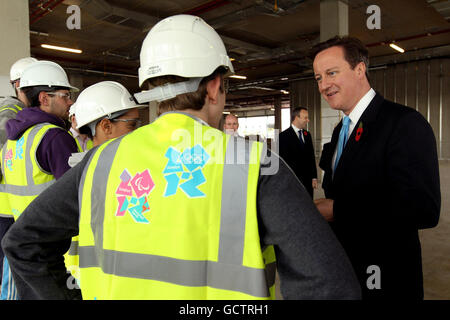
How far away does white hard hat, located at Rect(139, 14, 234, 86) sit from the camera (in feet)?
3.89

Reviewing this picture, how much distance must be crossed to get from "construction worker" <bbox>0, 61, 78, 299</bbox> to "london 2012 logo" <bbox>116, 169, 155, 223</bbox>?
1351 millimetres

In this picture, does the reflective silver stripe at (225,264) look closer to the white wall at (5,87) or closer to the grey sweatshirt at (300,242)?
the grey sweatshirt at (300,242)

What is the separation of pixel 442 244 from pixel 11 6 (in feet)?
25.7

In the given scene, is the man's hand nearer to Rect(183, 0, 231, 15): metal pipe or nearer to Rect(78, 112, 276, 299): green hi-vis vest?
Rect(78, 112, 276, 299): green hi-vis vest

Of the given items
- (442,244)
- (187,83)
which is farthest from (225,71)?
(442,244)

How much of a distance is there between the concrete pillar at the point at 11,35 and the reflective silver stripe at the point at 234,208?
4797mm

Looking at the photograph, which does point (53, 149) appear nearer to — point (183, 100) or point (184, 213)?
point (183, 100)

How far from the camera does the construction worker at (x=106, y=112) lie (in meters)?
2.45

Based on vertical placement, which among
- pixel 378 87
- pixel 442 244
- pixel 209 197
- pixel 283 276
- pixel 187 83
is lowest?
pixel 442 244

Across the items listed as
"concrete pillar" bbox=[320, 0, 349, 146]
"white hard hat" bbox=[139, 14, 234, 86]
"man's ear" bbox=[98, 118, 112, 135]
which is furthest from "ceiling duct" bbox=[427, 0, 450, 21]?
"white hard hat" bbox=[139, 14, 234, 86]

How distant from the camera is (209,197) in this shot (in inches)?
37.9

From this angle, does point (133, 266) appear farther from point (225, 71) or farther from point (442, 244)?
point (442, 244)

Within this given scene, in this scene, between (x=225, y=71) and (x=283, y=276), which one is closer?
(x=283, y=276)

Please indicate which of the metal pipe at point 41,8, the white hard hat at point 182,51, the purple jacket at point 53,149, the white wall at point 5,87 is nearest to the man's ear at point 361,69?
the white hard hat at point 182,51
